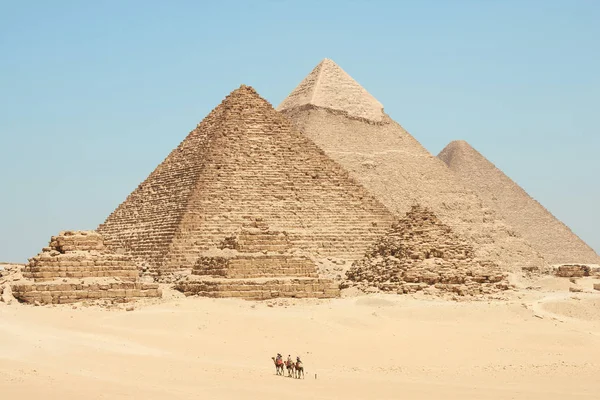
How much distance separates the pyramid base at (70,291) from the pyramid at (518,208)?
5267cm

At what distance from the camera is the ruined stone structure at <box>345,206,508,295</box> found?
113 ft

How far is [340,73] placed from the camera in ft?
227

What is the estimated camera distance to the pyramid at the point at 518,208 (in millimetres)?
81125

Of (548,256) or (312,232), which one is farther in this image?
(548,256)

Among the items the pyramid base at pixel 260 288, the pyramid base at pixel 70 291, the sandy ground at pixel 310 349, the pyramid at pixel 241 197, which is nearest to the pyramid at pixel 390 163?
the pyramid at pixel 241 197

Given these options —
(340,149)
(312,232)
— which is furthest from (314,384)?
(340,149)

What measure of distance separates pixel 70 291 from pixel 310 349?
6419 millimetres

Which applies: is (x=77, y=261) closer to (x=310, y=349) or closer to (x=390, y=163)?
(x=310, y=349)

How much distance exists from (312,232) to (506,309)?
49.0 ft

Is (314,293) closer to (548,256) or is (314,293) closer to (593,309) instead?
(593,309)

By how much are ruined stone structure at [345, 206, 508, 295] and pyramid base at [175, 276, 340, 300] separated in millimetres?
2172

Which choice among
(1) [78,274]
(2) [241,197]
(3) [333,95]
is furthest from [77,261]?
(3) [333,95]

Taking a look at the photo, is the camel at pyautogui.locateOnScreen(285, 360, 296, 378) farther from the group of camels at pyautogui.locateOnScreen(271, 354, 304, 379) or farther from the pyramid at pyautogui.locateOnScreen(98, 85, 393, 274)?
the pyramid at pyautogui.locateOnScreen(98, 85, 393, 274)

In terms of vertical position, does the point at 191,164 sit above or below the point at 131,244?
above
